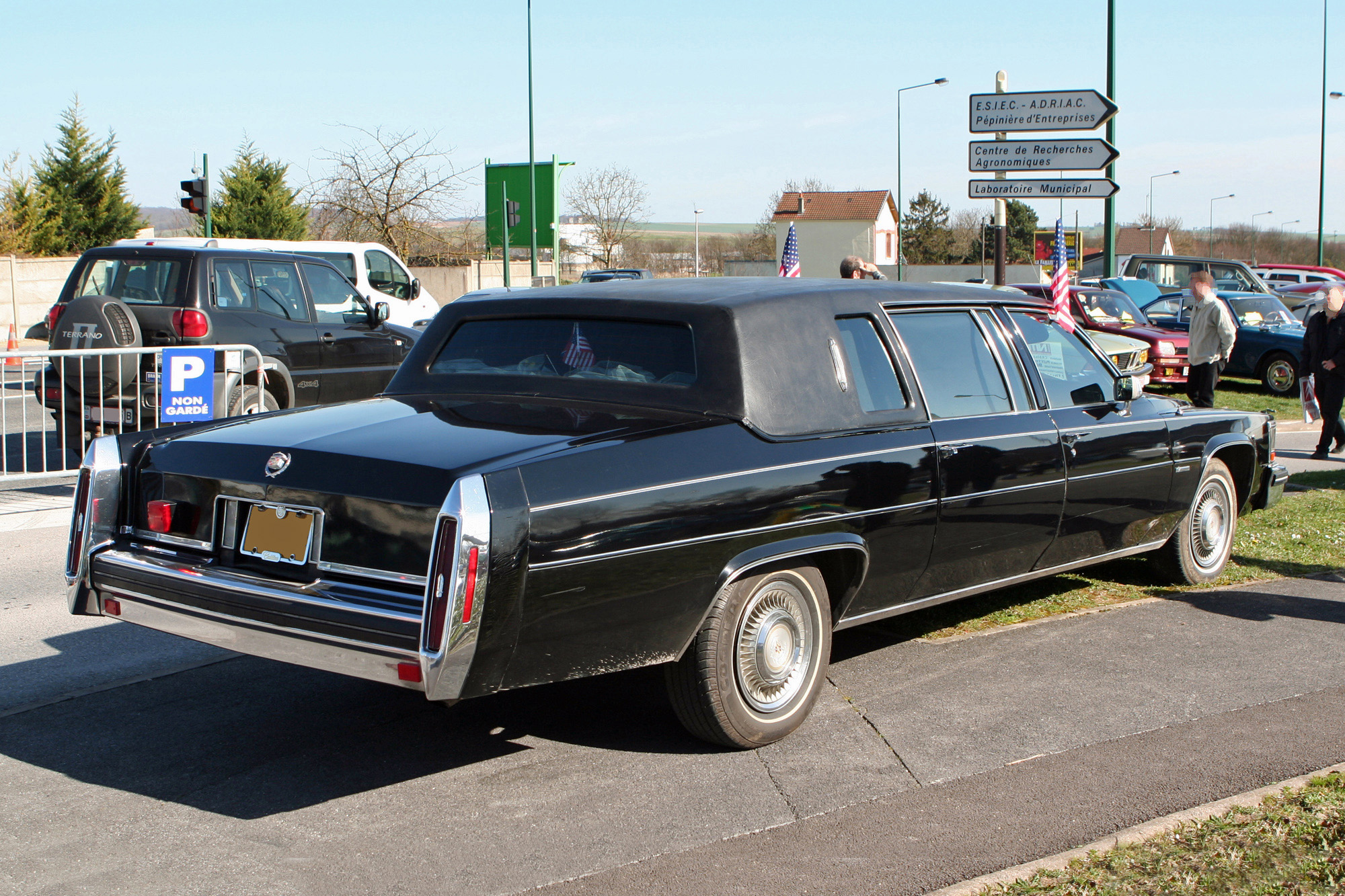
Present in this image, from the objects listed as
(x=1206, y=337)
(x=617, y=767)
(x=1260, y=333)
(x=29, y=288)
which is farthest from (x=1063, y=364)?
(x=29, y=288)

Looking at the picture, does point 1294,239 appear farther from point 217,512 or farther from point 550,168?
point 217,512

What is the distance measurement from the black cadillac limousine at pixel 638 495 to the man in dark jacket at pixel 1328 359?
758cm

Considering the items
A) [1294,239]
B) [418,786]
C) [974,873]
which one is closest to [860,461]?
[974,873]

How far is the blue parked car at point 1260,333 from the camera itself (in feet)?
63.3

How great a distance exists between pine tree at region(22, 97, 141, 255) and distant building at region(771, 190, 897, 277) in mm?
53599

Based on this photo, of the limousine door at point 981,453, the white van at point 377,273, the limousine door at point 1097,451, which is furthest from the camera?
the white van at point 377,273

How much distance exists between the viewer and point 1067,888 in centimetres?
310

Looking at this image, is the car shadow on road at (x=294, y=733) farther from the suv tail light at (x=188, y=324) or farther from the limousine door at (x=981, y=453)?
the suv tail light at (x=188, y=324)

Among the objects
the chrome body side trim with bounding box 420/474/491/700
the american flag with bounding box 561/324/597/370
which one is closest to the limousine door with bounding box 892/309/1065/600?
the american flag with bounding box 561/324/597/370

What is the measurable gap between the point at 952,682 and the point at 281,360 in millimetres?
7838

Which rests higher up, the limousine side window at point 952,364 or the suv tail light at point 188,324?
the suv tail light at point 188,324

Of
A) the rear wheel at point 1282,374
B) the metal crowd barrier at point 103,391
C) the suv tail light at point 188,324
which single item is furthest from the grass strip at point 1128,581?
the rear wheel at point 1282,374

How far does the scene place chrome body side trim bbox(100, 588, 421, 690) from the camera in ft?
11.2

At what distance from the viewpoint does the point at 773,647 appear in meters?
4.20
